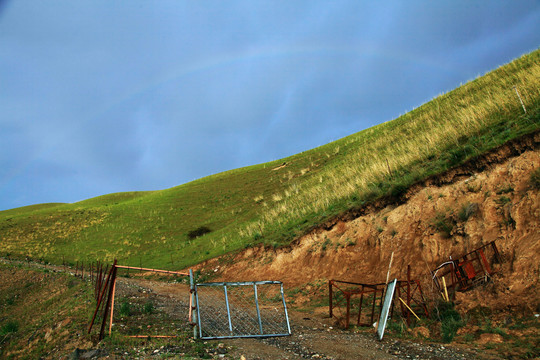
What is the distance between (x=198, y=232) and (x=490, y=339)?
30924 mm

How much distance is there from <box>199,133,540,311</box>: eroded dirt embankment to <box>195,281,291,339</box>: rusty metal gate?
64.4 inches

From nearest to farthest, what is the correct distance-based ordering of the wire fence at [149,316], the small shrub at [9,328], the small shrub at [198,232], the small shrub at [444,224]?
the wire fence at [149,316] < the small shrub at [444,224] < the small shrub at [9,328] < the small shrub at [198,232]

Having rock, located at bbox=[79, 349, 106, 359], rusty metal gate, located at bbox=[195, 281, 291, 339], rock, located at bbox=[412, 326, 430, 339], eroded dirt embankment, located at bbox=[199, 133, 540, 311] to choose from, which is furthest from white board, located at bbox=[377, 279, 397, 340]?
rock, located at bbox=[79, 349, 106, 359]

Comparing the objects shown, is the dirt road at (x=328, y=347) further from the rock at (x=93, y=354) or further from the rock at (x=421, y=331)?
the rock at (x=93, y=354)

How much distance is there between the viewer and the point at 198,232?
116 ft

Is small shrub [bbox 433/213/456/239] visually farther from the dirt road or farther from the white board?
the dirt road

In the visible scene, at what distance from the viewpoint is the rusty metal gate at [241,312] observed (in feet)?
32.3

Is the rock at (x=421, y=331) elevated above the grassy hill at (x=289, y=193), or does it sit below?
below

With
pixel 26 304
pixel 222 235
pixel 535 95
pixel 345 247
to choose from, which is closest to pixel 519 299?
pixel 345 247

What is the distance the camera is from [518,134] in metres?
11.3

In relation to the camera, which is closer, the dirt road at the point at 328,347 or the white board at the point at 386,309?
the dirt road at the point at 328,347

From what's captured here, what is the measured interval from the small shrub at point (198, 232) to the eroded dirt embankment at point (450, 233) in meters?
18.0

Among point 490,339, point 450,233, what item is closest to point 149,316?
point 490,339

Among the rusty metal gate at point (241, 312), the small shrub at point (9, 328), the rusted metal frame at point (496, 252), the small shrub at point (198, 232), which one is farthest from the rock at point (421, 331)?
the small shrub at point (198, 232)
